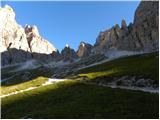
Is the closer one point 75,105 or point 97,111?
point 97,111

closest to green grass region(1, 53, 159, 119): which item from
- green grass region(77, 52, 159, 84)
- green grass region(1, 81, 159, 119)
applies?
green grass region(1, 81, 159, 119)

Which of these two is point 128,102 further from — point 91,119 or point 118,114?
point 91,119

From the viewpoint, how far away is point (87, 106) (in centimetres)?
4681

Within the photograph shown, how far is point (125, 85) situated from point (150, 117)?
37443mm

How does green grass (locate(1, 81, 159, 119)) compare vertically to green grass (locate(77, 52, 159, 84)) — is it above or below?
below

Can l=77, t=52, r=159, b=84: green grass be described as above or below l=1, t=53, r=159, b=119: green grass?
above

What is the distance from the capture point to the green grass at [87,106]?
4094cm

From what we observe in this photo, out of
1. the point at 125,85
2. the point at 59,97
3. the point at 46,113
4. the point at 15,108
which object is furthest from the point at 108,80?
the point at 46,113

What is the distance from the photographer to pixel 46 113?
4378 cm

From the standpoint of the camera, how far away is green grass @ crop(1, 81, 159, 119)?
4094 centimetres

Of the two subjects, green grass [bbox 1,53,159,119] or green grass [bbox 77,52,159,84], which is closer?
green grass [bbox 1,53,159,119]

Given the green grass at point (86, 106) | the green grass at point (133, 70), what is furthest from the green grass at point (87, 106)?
the green grass at point (133, 70)

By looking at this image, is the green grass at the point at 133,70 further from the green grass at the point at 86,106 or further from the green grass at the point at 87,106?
the green grass at the point at 86,106

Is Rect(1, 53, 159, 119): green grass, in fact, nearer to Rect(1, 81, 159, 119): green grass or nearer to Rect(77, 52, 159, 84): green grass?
Rect(1, 81, 159, 119): green grass
